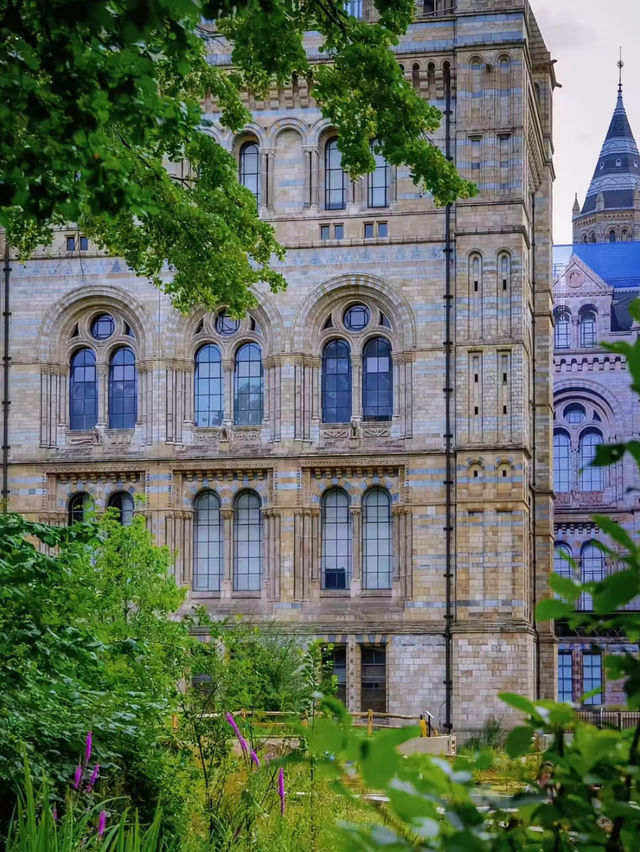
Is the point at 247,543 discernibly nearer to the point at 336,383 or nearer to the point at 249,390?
the point at 249,390

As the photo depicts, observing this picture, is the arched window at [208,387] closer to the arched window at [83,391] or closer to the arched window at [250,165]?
the arched window at [83,391]

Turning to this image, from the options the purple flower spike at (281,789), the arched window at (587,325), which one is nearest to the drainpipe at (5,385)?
the purple flower spike at (281,789)

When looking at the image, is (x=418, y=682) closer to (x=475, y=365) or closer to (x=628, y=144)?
(x=475, y=365)

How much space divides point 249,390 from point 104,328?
3990 mm

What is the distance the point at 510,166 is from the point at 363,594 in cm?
1044

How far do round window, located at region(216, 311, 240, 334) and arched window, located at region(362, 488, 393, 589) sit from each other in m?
5.01

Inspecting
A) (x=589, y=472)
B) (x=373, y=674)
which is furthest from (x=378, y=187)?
(x=589, y=472)

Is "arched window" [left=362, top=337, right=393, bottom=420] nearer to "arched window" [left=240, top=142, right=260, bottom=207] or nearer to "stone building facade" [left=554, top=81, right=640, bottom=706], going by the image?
"arched window" [left=240, top=142, right=260, bottom=207]

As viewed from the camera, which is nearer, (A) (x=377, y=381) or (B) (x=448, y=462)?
(B) (x=448, y=462)

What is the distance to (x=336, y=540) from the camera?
32719 mm

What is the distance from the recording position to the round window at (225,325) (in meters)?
33.6

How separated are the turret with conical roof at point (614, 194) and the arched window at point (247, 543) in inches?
2318

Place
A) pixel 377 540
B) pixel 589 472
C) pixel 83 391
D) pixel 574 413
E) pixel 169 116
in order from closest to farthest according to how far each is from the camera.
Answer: pixel 169 116
pixel 377 540
pixel 83 391
pixel 589 472
pixel 574 413

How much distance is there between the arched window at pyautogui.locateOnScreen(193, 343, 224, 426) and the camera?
110ft
